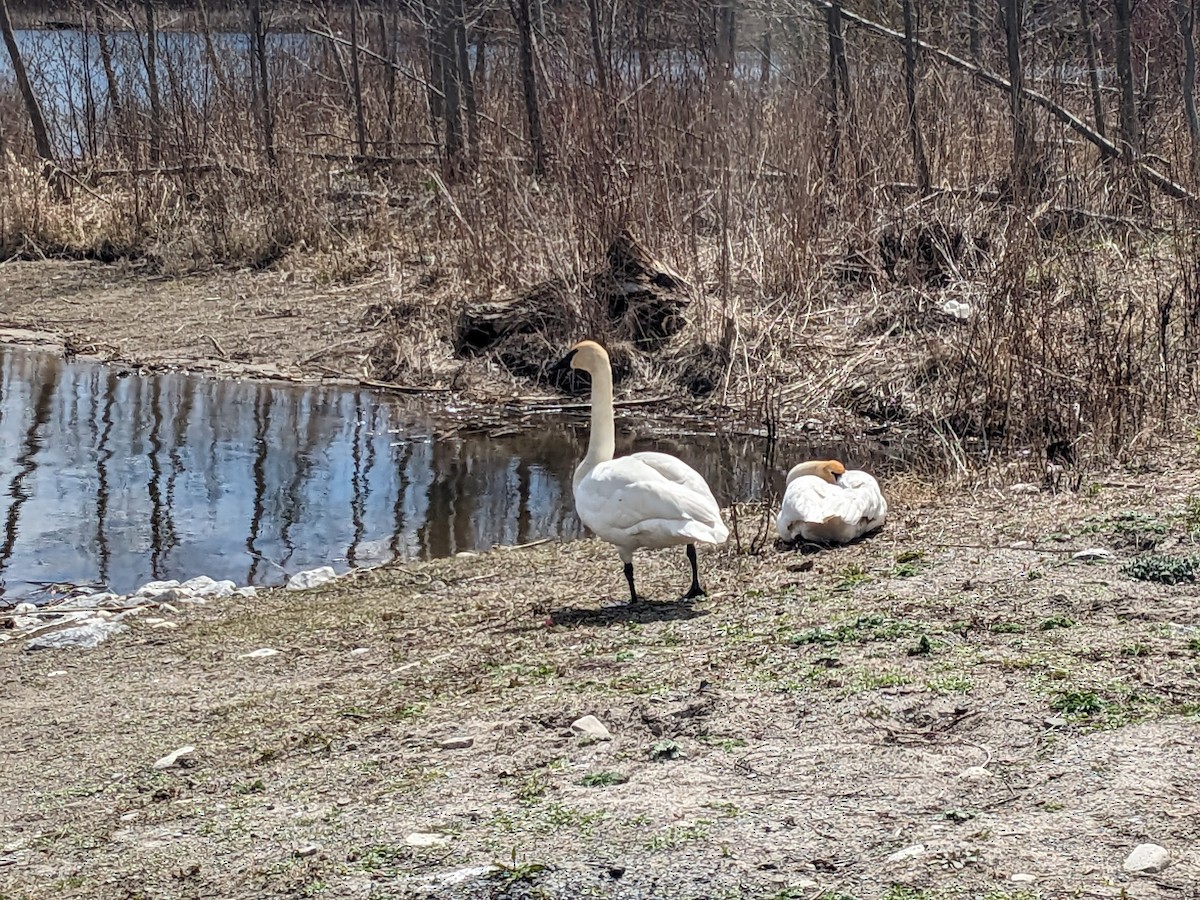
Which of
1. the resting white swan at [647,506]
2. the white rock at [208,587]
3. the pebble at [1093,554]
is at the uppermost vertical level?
the resting white swan at [647,506]

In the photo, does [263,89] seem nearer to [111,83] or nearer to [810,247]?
[111,83]

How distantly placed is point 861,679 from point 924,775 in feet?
2.90

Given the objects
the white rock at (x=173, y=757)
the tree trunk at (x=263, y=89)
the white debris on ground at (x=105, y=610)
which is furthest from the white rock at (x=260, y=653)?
the tree trunk at (x=263, y=89)

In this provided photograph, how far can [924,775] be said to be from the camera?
3.57 m

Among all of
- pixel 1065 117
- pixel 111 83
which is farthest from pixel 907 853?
pixel 111 83

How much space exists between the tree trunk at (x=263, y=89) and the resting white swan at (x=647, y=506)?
12591 millimetres

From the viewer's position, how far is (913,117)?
43.7 ft

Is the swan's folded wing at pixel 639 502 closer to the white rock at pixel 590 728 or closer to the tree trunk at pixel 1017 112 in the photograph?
the white rock at pixel 590 728

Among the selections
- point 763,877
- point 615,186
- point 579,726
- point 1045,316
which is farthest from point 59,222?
point 763,877

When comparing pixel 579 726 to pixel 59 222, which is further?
pixel 59 222

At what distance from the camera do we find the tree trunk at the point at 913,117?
42.5ft

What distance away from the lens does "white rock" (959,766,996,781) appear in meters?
3.52

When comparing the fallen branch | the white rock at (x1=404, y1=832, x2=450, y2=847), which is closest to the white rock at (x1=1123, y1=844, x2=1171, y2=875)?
the white rock at (x1=404, y1=832, x2=450, y2=847)

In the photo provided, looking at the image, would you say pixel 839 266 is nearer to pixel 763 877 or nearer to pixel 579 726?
pixel 579 726
